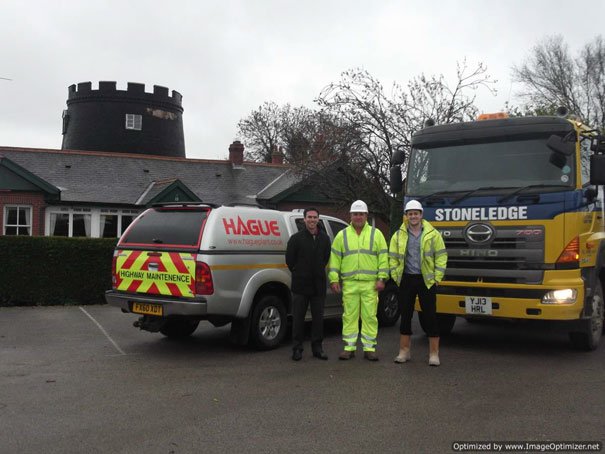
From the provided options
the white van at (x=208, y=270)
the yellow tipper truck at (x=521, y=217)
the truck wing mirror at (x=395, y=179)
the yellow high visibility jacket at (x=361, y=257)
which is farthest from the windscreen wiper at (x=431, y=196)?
the white van at (x=208, y=270)

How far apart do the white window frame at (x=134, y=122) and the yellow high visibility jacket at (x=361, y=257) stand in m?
33.4

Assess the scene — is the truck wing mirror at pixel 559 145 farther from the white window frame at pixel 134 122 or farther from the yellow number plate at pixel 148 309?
the white window frame at pixel 134 122

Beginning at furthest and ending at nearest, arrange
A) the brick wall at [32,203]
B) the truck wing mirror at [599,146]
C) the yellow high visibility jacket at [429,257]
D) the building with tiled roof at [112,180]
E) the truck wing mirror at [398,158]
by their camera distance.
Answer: the building with tiled roof at [112,180], the brick wall at [32,203], the truck wing mirror at [398,158], the truck wing mirror at [599,146], the yellow high visibility jacket at [429,257]

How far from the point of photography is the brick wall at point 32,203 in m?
24.8

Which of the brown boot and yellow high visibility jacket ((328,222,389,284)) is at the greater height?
yellow high visibility jacket ((328,222,389,284))

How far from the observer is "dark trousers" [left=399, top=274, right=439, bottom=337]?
24.0ft

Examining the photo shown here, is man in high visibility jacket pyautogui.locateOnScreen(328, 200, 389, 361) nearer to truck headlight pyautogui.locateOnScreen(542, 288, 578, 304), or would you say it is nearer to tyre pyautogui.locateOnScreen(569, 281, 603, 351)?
truck headlight pyautogui.locateOnScreen(542, 288, 578, 304)

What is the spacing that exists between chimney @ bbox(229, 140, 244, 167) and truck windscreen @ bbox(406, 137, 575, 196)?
23743mm

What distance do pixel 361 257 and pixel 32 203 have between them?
21.3 m

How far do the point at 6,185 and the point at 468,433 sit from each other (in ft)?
78.9

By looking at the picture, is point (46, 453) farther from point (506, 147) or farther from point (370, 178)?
point (370, 178)

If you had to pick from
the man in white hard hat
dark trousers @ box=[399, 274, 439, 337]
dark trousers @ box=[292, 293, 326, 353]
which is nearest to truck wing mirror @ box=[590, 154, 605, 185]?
the man in white hard hat

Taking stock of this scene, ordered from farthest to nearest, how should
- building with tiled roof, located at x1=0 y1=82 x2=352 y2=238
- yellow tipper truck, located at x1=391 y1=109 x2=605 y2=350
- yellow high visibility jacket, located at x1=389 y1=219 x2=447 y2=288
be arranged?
1. building with tiled roof, located at x1=0 y1=82 x2=352 y2=238
2. yellow tipper truck, located at x1=391 y1=109 x2=605 y2=350
3. yellow high visibility jacket, located at x1=389 y1=219 x2=447 y2=288

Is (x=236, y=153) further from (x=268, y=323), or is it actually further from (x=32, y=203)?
(x=268, y=323)
